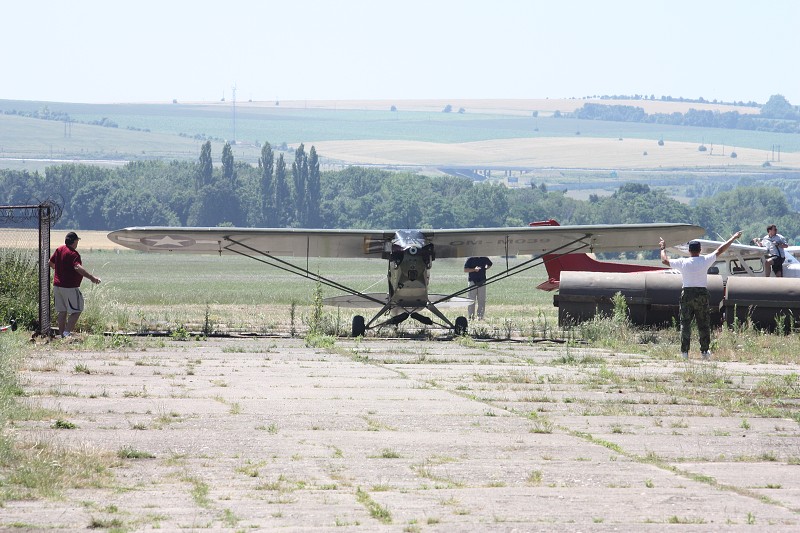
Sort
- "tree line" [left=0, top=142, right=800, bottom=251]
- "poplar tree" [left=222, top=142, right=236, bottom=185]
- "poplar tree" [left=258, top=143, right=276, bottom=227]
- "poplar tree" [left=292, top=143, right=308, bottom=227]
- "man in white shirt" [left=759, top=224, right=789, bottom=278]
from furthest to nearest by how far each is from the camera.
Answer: "poplar tree" [left=222, top=142, right=236, bottom=185], "poplar tree" [left=292, top=143, right=308, bottom=227], "poplar tree" [left=258, top=143, right=276, bottom=227], "tree line" [left=0, top=142, right=800, bottom=251], "man in white shirt" [left=759, top=224, right=789, bottom=278]

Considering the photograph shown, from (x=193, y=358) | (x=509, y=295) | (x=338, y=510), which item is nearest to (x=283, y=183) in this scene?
(x=509, y=295)

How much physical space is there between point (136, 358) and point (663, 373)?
6.71m

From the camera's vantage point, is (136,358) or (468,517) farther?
(136,358)

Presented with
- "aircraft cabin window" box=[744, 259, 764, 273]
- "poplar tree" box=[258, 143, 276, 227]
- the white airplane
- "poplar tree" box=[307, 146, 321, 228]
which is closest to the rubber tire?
the white airplane

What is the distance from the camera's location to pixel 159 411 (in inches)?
429

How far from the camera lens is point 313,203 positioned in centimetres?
15050

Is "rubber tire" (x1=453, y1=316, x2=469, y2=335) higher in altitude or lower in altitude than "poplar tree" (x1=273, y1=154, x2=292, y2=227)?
lower

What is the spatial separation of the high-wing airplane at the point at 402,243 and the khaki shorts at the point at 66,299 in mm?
3383

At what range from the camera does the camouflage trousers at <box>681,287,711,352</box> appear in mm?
16844

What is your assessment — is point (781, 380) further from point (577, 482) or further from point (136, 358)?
point (136, 358)

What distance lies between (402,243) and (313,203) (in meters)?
129

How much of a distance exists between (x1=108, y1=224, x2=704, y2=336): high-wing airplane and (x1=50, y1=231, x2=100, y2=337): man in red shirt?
3.25m

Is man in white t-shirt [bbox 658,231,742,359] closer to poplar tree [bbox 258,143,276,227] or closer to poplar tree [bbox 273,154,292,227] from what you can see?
poplar tree [bbox 258,143,276,227]

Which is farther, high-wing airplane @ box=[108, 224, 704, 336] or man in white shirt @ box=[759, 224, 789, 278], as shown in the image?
man in white shirt @ box=[759, 224, 789, 278]
